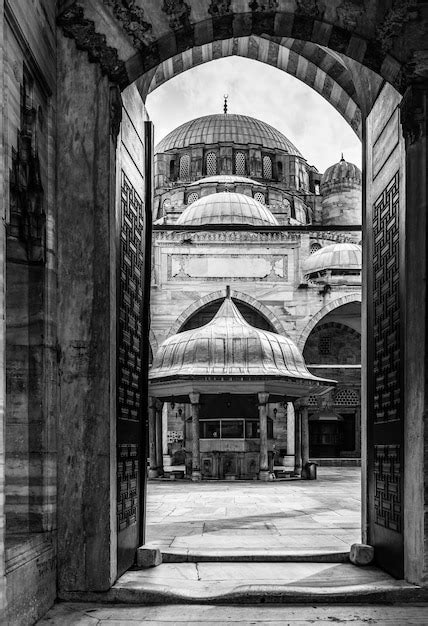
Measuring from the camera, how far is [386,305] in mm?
5133

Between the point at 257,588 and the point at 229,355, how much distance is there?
12680mm

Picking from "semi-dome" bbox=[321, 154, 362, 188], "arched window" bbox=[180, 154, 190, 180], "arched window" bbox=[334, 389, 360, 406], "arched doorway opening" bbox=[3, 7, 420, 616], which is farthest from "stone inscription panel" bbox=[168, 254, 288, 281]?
"arched doorway opening" bbox=[3, 7, 420, 616]

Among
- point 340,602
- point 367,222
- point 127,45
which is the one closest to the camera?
point 340,602

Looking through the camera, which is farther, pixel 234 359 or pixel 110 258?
pixel 234 359

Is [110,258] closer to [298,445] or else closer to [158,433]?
[158,433]

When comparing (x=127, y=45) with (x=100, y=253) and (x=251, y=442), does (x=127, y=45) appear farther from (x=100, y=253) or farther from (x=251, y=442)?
(x=251, y=442)

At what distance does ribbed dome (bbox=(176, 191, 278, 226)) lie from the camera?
3516 centimetres

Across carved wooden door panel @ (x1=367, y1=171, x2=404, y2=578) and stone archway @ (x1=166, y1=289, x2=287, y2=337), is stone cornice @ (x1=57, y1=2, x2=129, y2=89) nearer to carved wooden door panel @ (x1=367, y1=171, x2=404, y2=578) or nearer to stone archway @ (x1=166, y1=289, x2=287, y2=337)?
carved wooden door panel @ (x1=367, y1=171, x2=404, y2=578)

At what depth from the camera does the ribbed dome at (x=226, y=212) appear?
3516 centimetres

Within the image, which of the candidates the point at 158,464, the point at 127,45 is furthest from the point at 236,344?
the point at 127,45

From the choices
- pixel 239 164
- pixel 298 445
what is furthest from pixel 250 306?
pixel 239 164

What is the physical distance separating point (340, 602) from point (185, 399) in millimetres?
14469

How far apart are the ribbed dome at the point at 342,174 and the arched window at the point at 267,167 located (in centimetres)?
327

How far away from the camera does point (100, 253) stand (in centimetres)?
437
